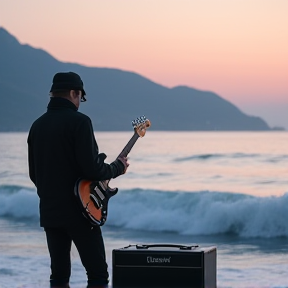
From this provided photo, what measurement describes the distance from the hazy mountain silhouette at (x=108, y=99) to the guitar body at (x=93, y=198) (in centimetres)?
5863

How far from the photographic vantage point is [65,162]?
14.3 ft

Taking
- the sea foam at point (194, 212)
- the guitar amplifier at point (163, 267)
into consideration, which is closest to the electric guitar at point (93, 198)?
the guitar amplifier at point (163, 267)

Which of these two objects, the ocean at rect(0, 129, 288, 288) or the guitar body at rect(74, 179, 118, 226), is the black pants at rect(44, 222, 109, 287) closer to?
the guitar body at rect(74, 179, 118, 226)

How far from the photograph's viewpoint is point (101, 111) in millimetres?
104000

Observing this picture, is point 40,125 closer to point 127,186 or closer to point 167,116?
point 127,186

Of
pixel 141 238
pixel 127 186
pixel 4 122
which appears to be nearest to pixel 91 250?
pixel 141 238

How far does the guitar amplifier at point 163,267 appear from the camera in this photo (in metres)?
4.32

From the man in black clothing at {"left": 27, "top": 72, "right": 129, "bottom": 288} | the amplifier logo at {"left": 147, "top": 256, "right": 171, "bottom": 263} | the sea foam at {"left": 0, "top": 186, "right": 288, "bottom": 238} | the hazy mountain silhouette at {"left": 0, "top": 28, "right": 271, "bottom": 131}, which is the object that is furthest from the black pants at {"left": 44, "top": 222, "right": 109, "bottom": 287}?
the hazy mountain silhouette at {"left": 0, "top": 28, "right": 271, "bottom": 131}

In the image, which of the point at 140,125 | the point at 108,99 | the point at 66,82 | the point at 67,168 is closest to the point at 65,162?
the point at 67,168

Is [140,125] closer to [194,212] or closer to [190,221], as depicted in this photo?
[190,221]

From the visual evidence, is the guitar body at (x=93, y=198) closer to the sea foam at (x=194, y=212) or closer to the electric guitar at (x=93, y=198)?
the electric guitar at (x=93, y=198)

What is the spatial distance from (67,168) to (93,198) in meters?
0.19

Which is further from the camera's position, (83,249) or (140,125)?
(140,125)

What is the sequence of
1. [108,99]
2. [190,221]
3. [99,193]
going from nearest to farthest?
[99,193] < [190,221] < [108,99]
